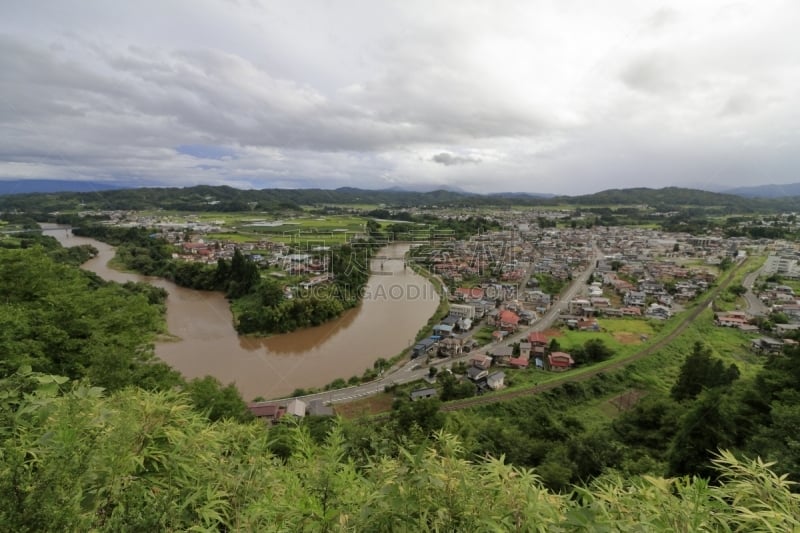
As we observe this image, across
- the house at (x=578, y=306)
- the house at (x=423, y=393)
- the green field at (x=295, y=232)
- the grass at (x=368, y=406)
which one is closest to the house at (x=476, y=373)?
the house at (x=423, y=393)

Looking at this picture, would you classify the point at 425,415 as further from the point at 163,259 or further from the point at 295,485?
the point at 163,259

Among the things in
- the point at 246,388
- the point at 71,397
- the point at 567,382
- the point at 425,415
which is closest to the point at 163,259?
the point at 246,388

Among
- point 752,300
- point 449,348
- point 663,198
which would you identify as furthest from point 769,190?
point 449,348

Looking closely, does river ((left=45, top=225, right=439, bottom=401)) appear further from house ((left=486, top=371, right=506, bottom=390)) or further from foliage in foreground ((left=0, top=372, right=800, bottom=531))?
foliage in foreground ((left=0, top=372, right=800, bottom=531))

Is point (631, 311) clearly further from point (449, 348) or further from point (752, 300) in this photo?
point (449, 348)

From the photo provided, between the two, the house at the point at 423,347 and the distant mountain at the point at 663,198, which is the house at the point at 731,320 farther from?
the distant mountain at the point at 663,198

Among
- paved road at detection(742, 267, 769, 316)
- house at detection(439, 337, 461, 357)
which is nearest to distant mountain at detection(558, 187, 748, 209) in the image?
paved road at detection(742, 267, 769, 316)
